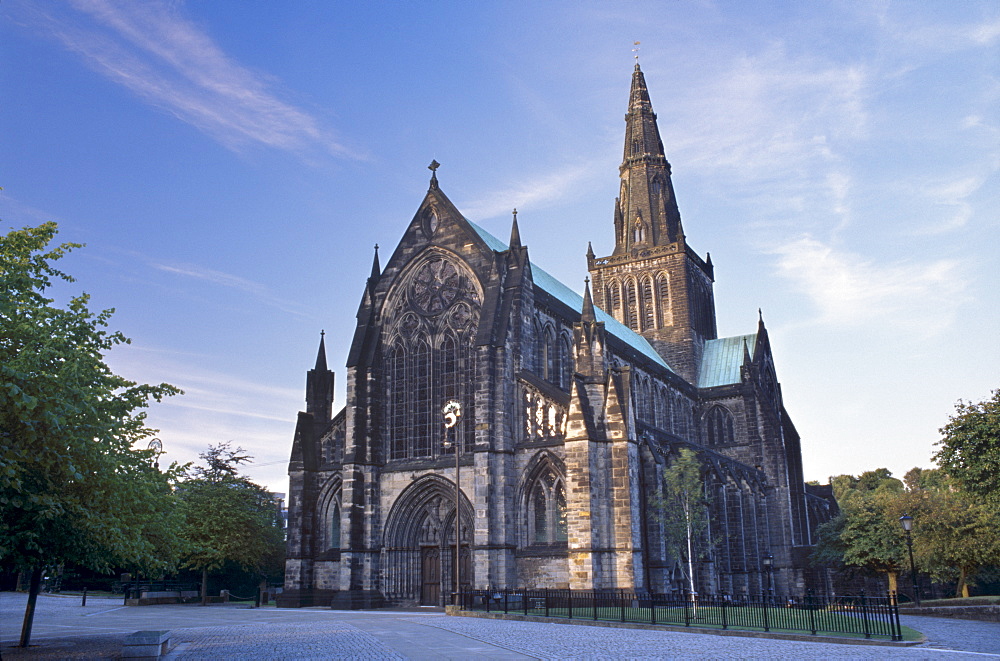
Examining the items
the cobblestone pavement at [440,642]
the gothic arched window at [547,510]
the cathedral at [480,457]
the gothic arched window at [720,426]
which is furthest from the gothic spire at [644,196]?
the cobblestone pavement at [440,642]

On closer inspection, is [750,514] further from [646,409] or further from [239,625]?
[239,625]

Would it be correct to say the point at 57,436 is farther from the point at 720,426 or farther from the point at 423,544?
the point at 720,426

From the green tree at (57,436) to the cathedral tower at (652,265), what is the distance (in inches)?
1900

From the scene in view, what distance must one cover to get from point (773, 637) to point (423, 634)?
9.11m

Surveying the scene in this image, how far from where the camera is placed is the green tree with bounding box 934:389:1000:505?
2686 cm

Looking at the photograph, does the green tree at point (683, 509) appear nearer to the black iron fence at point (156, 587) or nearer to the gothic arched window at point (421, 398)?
the gothic arched window at point (421, 398)

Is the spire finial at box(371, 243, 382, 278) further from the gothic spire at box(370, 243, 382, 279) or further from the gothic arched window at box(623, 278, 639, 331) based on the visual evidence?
the gothic arched window at box(623, 278, 639, 331)

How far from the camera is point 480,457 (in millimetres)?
34094

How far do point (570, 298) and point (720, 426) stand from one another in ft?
57.6

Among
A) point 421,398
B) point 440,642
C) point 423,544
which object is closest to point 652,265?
point 421,398


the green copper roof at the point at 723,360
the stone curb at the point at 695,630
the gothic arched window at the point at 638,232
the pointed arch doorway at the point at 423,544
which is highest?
the gothic arched window at the point at 638,232

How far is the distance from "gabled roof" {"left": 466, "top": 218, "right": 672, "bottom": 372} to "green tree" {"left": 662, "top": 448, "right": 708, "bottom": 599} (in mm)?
10645

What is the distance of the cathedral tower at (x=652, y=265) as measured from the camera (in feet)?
207

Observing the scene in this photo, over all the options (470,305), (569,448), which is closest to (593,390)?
(569,448)
